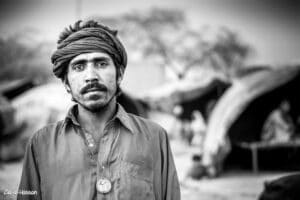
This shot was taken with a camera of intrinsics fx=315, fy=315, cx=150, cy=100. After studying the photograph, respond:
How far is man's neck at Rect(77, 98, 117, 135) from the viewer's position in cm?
163

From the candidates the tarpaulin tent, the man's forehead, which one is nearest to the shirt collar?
the man's forehead

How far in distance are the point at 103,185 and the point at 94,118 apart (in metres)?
0.35

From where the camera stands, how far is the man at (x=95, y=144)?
4.85ft

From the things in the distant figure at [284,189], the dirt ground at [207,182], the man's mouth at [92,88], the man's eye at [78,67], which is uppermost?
the man's eye at [78,67]

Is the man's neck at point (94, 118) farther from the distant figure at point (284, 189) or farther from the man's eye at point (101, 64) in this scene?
the distant figure at point (284, 189)

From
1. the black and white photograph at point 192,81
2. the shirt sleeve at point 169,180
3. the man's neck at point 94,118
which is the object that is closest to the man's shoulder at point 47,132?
the man's neck at point 94,118

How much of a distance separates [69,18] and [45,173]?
2977 millimetres

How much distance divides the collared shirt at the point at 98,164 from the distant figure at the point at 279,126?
3812 millimetres

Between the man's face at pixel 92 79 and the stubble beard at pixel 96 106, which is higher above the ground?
the man's face at pixel 92 79

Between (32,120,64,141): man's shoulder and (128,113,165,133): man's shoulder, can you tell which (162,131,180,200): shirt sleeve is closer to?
(128,113,165,133): man's shoulder

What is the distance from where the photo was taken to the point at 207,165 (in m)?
4.32

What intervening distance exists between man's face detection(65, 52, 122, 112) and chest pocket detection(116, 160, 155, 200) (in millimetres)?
329

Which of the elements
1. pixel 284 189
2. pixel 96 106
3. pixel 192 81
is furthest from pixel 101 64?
pixel 192 81

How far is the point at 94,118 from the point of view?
1630 millimetres
